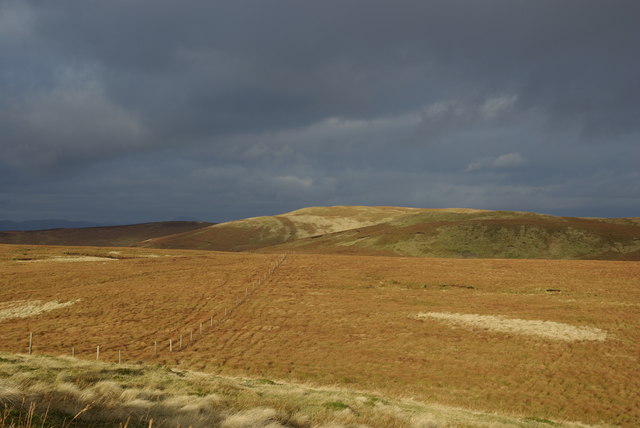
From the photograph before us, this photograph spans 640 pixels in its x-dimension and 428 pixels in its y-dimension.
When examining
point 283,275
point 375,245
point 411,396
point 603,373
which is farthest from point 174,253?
point 603,373

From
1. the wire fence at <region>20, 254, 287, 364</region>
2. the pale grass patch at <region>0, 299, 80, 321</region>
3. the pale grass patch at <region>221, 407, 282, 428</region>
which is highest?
the pale grass patch at <region>221, 407, 282, 428</region>

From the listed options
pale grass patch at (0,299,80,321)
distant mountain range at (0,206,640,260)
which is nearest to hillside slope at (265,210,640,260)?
distant mountain range at (0,206,640,260)

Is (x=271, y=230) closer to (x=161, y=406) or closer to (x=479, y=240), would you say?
(x=479, y=240)

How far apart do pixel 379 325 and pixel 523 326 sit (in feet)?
38.1

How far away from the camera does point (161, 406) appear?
9.84m

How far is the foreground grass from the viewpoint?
25.6ft

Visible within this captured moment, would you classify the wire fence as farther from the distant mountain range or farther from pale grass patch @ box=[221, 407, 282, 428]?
the distant mountain range

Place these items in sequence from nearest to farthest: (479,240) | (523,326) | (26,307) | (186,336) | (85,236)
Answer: (186,336), (523,326), (26,307), (479,240), (85,236)

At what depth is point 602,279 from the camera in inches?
1791

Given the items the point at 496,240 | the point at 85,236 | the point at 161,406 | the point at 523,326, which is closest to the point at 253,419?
the point at 161,406

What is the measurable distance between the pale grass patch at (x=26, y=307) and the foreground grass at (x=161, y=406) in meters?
25.1

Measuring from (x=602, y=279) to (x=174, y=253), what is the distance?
7137 centimetres

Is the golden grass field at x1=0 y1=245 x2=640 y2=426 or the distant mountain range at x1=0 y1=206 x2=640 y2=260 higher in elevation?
the distant mountain range at x1=0 y1=206 x2=640 y2=260

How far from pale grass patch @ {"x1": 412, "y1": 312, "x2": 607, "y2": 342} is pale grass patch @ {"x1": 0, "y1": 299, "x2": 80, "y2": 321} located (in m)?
34.1
